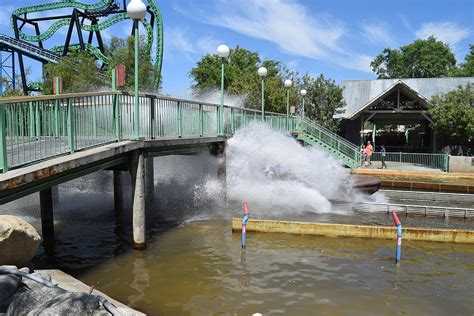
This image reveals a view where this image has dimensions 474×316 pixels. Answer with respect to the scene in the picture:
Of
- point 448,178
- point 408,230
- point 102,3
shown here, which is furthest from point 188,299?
point 102,3

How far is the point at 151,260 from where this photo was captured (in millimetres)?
10391

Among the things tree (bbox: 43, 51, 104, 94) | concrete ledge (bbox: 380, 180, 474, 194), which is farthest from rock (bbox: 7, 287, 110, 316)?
tree (bbox: 43, 51, 104, 94)

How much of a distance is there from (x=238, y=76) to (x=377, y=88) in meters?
16.1

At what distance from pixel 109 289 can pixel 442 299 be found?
6.73 meters

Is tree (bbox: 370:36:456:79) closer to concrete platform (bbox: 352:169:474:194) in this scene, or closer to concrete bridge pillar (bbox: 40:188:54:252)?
concrete platform (bbox: 352:169:474:194)

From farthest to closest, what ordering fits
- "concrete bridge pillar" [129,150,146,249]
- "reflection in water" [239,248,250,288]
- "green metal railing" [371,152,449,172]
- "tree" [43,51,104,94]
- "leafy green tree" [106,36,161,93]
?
"leafy green tree" [106,36,161,93], "tree" [43,51,104,94], "green metal railing" [371,152,449,172], "concrete bridge pillar" [129,150,146,249], "reflection in water" [239,248,250,288]

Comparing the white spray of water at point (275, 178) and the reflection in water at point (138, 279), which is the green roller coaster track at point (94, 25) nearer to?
the white spray of water at point (275, 178)

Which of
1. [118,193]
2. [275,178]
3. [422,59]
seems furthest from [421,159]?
[422,59]

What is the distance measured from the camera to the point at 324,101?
36.5m

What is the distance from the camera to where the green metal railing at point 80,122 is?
23.0 ft

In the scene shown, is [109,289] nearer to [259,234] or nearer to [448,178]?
[259,234]

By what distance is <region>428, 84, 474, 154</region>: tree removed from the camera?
27.4 meters

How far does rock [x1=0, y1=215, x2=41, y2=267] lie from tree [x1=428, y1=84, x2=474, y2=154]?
1082 inches

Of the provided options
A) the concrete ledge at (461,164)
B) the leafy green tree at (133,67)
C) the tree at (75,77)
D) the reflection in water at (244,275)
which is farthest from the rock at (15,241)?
the concrete ledge at (461,164)
